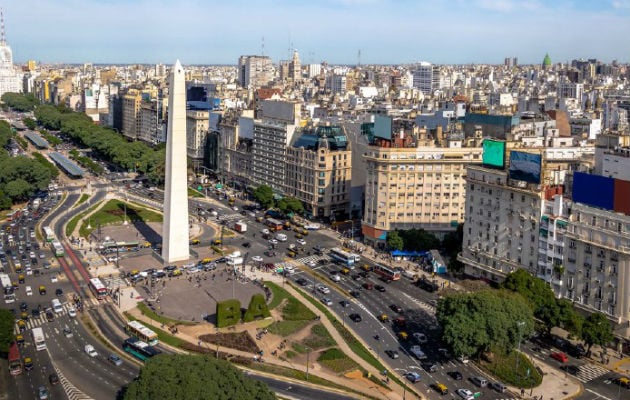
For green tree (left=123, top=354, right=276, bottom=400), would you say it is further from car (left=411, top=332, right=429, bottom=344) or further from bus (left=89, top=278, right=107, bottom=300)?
bus (left=89, top=278, right=107, bottom=300)

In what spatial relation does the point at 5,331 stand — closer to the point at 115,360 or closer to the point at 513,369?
the point at 115,360

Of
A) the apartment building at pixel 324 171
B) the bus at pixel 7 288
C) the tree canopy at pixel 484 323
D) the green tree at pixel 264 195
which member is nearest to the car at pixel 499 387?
the tree canopy at pixel 484 323

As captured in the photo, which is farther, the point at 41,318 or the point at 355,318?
the point at 355,318

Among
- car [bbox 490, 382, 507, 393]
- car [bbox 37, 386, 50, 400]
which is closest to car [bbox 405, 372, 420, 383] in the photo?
car [bbox 490, 382, 507, 393]

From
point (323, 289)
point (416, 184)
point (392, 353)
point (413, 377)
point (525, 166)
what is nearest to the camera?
point (413, 377)

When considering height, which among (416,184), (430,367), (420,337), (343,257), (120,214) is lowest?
(430,367)

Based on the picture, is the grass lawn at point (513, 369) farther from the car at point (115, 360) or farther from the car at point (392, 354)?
the car at point (115, 360)

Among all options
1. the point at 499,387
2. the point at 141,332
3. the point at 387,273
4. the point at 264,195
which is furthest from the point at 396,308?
the point at 264,195
